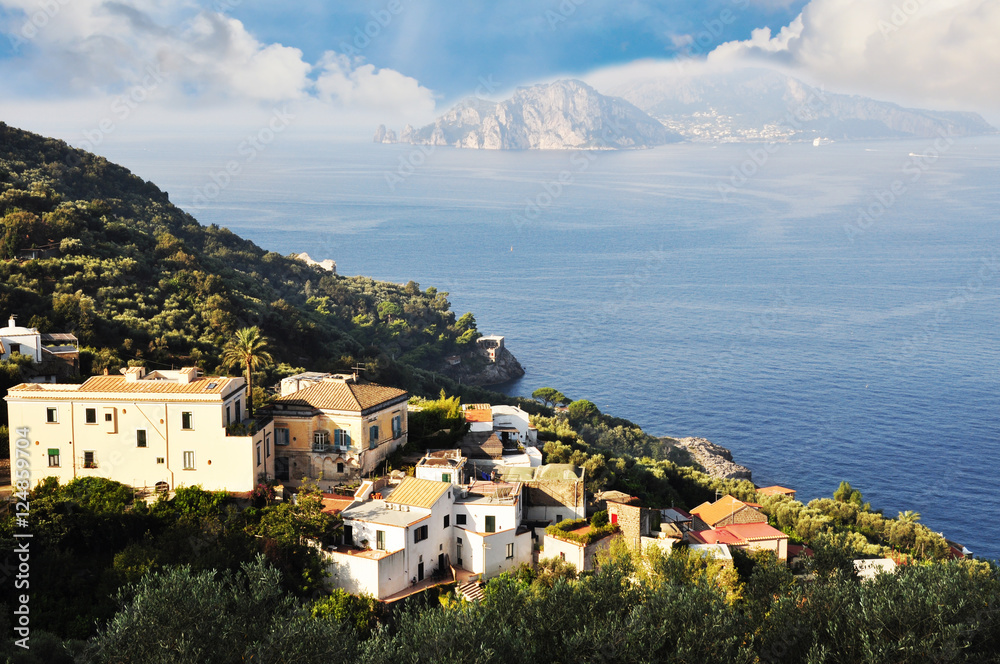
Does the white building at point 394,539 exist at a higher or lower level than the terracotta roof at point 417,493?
lower

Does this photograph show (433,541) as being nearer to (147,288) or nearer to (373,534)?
(373,534)

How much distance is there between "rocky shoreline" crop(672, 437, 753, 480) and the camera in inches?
2179

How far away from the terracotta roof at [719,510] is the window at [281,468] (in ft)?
48.0

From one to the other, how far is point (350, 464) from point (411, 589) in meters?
6.03

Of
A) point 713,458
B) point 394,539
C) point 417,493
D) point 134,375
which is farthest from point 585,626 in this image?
point 713,458

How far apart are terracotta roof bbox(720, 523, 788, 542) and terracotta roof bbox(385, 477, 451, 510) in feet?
33.5

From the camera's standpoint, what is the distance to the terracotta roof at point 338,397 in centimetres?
3048

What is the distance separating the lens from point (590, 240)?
15900cm

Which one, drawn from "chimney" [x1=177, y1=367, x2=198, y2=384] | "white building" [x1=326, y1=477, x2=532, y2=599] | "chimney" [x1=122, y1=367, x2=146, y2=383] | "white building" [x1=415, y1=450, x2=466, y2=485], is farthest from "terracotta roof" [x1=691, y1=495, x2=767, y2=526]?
"chimney" [x1=122, y1=367, x2=146, y2=383]

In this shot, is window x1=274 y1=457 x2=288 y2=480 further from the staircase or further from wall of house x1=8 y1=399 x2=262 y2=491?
the staircase

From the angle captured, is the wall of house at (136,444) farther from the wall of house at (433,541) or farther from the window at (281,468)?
the wall of house at (433,541)

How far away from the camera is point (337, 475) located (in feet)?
98.5

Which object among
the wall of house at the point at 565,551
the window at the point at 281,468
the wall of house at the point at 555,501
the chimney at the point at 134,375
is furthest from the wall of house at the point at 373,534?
the chimney at the point at 134,375

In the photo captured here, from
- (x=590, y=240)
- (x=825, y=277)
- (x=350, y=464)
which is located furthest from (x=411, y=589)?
(x=590, y=240)
